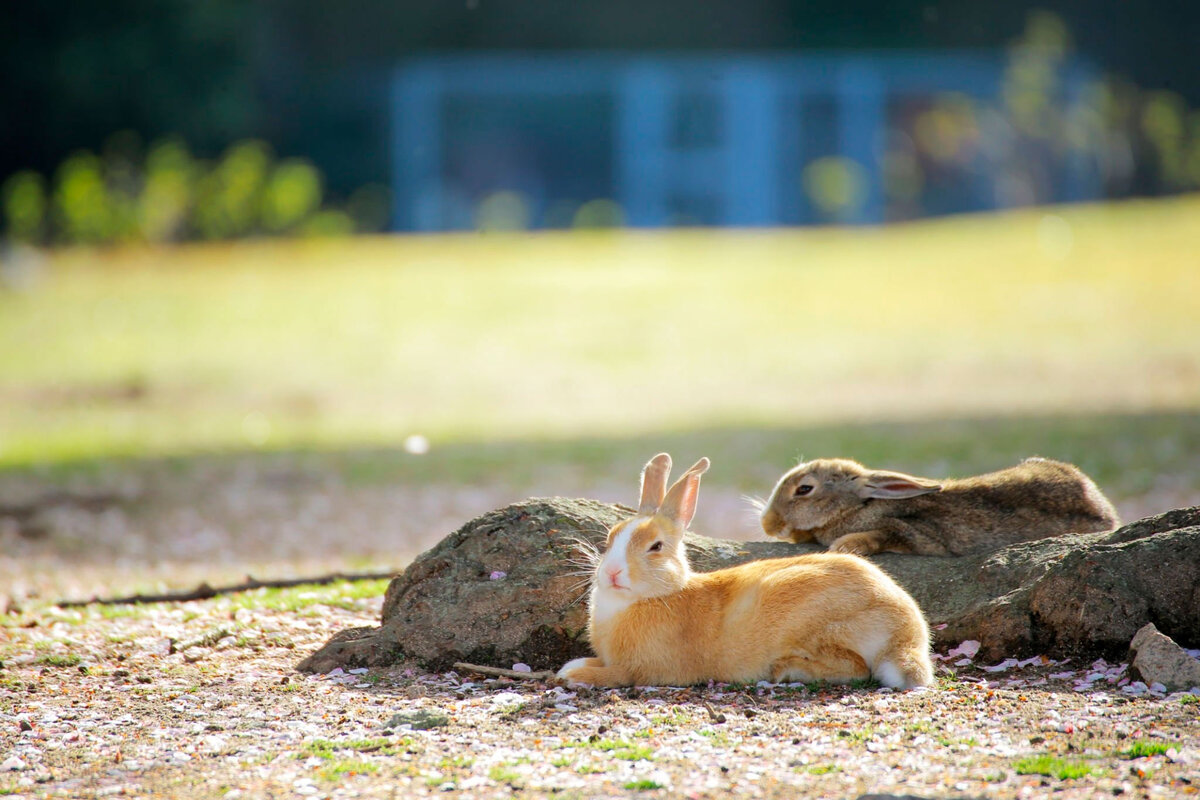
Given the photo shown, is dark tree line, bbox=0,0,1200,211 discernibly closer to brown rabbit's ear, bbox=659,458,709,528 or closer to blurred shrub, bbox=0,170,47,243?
blurred shrub, bbox=0,170,47,243

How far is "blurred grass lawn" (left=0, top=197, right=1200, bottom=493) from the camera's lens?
53.8ft

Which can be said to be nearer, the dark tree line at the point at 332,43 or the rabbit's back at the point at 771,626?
the rabbit's back at the point at 771,626

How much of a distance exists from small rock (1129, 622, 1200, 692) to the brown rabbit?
1.10 metres

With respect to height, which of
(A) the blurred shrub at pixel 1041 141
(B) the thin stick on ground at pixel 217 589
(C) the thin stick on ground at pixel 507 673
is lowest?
(C) the thin stick on ground at pixel 507 673

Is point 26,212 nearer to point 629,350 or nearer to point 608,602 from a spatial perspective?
point 629,350

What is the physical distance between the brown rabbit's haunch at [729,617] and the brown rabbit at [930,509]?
972 mm

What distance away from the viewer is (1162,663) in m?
5.84

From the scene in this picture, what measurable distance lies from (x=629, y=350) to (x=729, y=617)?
20194 mm

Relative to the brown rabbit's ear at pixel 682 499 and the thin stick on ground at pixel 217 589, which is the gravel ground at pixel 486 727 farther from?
the brown rabbit's ear at pixel 682 499

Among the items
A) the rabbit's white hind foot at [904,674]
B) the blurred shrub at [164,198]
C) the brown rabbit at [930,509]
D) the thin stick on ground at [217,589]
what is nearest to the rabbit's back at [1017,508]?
the brown rabbit at [930,509]

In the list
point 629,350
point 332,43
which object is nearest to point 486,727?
point 629,350

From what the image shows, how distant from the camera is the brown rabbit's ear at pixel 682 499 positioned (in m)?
5.95

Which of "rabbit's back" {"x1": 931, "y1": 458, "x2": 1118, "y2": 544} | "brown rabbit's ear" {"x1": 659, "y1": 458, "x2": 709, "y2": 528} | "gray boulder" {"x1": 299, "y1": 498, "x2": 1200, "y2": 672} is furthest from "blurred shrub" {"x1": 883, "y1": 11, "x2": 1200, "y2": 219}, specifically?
"brown rabbit's ear" {"x1": 659, "y1": 458, "x2": 709, "y2": 528}

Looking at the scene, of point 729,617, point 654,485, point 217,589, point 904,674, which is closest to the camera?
point 904,674
